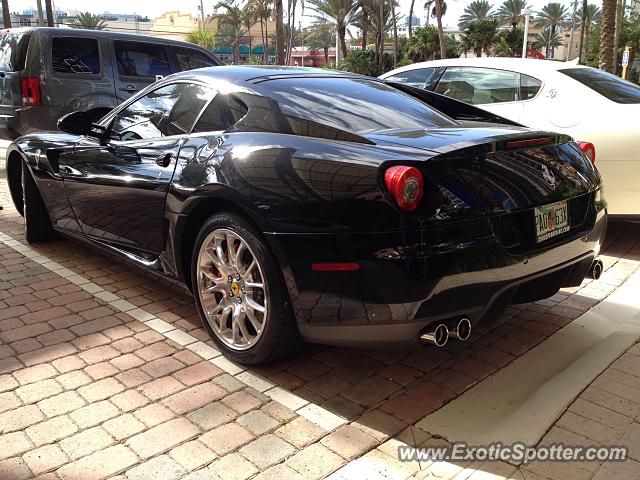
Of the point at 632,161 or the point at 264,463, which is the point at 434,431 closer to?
the point at 264,463

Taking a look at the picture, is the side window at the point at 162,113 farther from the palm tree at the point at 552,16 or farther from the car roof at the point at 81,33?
the palm tree at the point at 552,16

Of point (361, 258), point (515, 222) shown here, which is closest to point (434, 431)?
point (361, 258)

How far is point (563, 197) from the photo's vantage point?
2.91 meters

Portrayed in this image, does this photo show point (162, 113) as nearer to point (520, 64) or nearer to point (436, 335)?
point (436, 335)

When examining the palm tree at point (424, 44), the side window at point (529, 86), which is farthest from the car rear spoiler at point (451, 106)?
the palm tree at point (424, 44)

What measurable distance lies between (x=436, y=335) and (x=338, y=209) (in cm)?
67

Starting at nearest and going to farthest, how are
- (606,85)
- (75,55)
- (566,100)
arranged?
1. (566,100)
2. (606,85)
3. (75,55)

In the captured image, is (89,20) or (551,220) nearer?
(551,220)

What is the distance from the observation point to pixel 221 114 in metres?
3.22

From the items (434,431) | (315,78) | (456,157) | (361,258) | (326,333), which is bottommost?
(434,431)

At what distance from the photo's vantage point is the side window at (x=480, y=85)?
573 cm

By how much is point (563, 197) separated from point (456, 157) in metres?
0.74

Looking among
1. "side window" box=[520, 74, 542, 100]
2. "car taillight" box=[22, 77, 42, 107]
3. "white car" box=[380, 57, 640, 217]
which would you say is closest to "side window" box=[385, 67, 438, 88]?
"white car" box=[380, 57, 640, 217]

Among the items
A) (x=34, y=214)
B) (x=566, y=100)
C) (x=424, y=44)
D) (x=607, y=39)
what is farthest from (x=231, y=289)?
(x=424, y=44)
